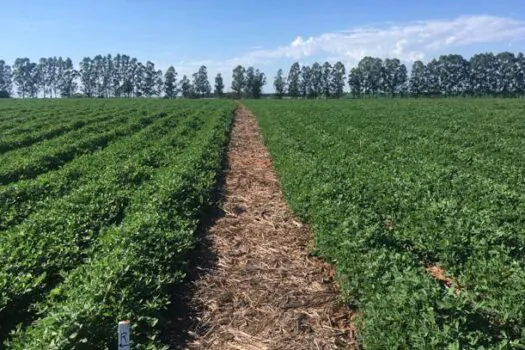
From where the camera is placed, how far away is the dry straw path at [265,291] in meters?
5.21

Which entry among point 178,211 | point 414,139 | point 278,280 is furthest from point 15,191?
point 414,139

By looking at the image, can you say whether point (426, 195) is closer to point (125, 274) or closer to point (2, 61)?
point (125, 274)

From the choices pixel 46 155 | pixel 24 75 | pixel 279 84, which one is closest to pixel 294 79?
pixel 279 84

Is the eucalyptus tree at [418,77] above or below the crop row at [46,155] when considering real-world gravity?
above

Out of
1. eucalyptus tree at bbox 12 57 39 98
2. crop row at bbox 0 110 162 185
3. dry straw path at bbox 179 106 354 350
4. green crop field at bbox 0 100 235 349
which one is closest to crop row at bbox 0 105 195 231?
green crop field at bbox 0 100 235 349

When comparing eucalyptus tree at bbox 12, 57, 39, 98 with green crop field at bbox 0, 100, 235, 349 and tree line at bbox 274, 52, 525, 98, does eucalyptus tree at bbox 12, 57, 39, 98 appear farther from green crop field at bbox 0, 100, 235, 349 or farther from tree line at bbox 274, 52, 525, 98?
green crop field at bbox 0, 100, 235, 349

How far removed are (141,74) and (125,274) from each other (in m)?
143

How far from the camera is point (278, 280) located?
666 centimetres

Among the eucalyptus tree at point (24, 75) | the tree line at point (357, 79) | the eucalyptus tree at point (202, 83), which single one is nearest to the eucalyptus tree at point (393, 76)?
the tree line at point (357, 79)

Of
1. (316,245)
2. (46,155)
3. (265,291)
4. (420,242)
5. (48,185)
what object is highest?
(46,155)

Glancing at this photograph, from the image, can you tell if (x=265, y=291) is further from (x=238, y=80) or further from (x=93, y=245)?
(x=238, y=80)

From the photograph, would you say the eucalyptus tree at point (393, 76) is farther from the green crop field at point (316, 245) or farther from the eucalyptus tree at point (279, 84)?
the green crop field at point (316, 245)

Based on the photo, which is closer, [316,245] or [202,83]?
[316,245]

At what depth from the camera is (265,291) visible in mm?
6301
